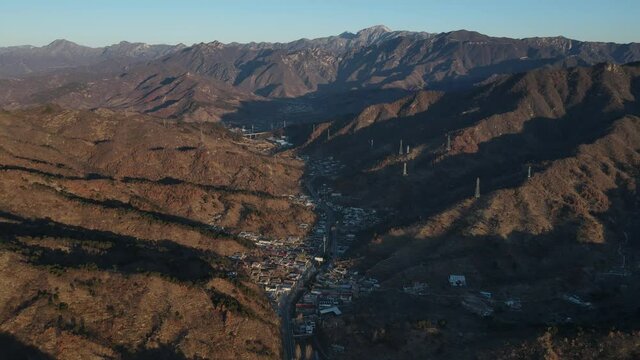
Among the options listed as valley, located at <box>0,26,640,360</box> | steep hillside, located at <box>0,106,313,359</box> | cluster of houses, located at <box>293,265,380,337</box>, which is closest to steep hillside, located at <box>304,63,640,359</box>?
valley, located at <box>0,26,640,360</box>

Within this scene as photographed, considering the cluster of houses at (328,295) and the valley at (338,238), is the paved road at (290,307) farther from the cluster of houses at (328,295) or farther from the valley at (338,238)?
the cluster of houses at (328,295)

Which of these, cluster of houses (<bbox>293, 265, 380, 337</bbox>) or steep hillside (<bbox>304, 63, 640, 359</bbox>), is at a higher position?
steep hillside (<bbox>304, 63, 640, 359</bbox>)

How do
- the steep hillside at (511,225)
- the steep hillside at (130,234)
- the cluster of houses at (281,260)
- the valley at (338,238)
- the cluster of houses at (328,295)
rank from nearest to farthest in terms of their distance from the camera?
the steep hillside at (130,234) → the valley at (338,238) → the steep hillside at (511,225) → the cluster of houses at (328,295) → the cluster of houses at (281,260)

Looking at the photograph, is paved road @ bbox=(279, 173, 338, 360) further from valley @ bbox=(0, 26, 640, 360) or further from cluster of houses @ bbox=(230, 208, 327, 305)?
cluster of houses @ bbox=(230, 208, 327, 305)

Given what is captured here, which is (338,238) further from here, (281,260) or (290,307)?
(290,307)

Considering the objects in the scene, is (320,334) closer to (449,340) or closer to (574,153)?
(449,340)


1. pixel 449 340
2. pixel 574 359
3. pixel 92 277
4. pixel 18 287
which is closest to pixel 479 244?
pixel 449 340

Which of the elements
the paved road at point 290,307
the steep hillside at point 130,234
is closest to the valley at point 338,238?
the steep hillside at point 130,234

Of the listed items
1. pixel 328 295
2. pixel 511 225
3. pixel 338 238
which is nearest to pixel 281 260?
pixel 338 238

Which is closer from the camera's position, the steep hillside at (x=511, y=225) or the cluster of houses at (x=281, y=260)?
the steep hillside at (x=511, y=225)
